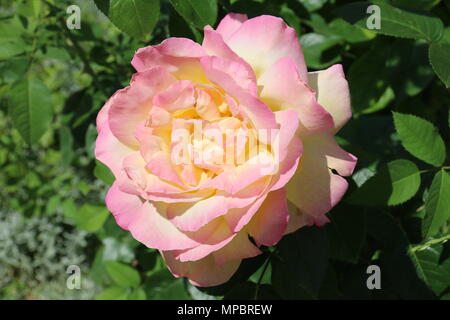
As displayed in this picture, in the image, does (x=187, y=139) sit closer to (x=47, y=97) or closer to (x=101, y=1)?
(x=101, y=1)

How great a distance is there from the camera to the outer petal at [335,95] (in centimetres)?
72

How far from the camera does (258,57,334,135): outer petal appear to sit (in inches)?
26.7

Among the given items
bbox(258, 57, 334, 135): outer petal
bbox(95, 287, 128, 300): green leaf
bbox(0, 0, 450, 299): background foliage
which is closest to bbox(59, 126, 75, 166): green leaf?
bbox(0, 0, 450, 299): background foliage

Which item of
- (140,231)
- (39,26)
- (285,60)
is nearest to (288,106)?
(285,60)

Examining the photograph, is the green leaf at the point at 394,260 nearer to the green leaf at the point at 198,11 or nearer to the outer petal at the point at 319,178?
the outer petal at the point at 319,178

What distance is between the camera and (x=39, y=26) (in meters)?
1.35

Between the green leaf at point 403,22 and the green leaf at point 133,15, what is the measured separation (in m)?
0.38

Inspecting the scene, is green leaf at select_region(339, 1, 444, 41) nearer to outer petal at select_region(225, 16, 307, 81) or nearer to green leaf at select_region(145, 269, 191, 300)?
outer petal at select_region(225, 16, 307, 81)

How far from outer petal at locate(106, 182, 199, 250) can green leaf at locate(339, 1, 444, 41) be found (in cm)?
50

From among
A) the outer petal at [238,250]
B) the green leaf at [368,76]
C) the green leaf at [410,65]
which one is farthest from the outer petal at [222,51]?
the green leaf at [410,65]

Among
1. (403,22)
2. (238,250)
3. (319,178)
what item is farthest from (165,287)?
(403,22)

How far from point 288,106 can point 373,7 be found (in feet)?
1.24

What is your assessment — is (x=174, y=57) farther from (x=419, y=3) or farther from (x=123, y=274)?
(x=123, y=274)

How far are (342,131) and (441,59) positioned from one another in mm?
439
